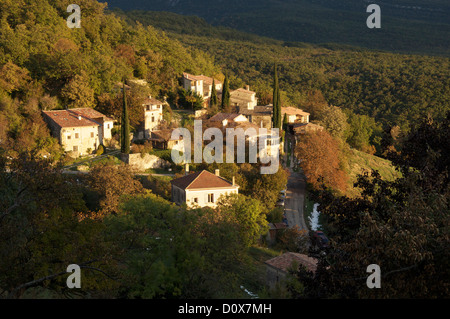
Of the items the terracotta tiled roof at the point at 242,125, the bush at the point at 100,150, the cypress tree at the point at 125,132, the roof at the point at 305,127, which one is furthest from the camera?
the roof at the point at 305,127

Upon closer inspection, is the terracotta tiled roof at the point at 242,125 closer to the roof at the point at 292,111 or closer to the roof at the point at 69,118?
the roof at the point at 292,111

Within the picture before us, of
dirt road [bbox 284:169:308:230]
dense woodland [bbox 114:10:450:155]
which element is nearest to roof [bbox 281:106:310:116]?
dense woodland [bbox 114:10:450:155]

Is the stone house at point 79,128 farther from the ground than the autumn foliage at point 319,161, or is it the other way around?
the stone house at point 79,128

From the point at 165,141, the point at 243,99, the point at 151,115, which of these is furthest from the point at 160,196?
the point at 243,99

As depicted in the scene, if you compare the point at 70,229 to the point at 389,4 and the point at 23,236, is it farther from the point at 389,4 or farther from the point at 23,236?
the point at 389,4

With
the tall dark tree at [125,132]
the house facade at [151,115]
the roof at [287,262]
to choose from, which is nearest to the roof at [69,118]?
the tall dark tree at [125,132]

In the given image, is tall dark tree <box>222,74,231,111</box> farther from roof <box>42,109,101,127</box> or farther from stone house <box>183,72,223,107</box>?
roof <box>42,109,101,127</box>
